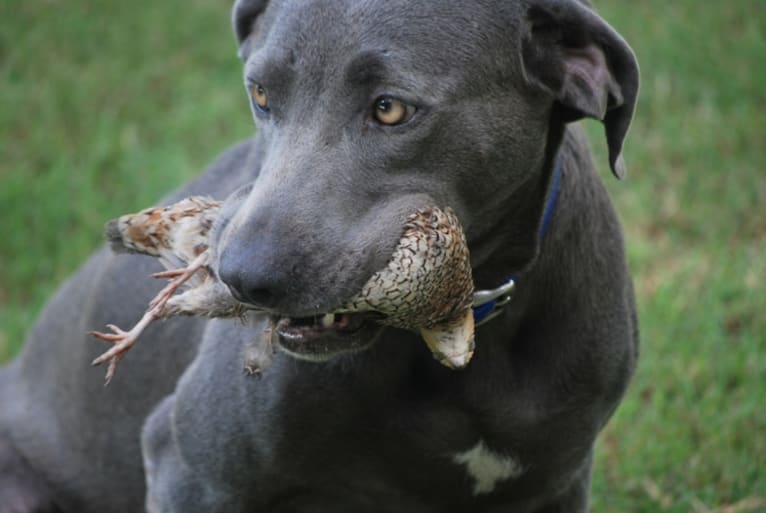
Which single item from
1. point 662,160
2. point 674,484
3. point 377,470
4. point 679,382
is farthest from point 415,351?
point 662,160

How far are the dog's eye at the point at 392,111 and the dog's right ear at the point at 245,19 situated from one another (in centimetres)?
57

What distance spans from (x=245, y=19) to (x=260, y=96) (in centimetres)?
39

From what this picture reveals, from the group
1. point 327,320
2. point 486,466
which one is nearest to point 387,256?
point 327,320

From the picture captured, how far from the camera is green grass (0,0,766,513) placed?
4.31m

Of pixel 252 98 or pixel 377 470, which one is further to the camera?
pixel 377 470

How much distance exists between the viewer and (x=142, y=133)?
20.7 ft

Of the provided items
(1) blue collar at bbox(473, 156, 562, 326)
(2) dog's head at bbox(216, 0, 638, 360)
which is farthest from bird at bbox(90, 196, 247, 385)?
(1) blue collar at bbox(473, 156, 562, 326)

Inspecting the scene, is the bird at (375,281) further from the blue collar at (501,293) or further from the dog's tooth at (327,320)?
the blue collar at (501,293)

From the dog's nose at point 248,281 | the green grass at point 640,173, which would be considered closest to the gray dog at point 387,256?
the dog's nose at point 248,281

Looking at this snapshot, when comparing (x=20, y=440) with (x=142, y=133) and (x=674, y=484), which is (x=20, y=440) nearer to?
(x=674, y=484)

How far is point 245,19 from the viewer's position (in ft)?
10.1

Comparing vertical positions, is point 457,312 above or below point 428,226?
below

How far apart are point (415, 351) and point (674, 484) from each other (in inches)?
62.2

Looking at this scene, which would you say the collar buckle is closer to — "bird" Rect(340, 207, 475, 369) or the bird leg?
"bird" Rect(340, 207, 475, 369)
